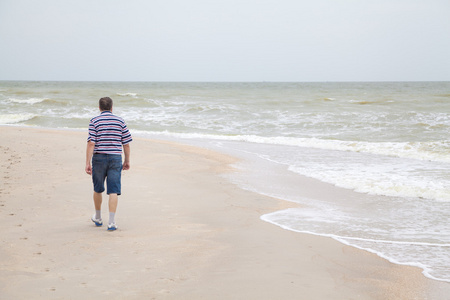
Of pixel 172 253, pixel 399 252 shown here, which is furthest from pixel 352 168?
pixel 172 253

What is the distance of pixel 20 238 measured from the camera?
4711 mm

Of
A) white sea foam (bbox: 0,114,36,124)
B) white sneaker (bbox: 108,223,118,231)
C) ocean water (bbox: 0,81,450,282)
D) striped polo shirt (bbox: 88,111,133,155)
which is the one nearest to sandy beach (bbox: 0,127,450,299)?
white sneaker (bbox: 108,223,118,231)

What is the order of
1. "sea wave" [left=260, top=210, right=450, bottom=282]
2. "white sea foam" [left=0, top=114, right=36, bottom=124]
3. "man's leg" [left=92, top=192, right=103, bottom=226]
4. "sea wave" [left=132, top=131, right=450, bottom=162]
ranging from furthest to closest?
"white sea foam" [left=0, top=114, right=36, bottom=124], "sea wave" [left=132, top=131, right=450, bottom=162], "man's leg" [left=92, top=192, right=103, bottom=226], "sea wave" [left=260, top=210, right=450, bottom=282]

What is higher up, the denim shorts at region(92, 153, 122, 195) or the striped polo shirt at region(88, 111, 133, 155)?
the striped polo shirt at region(88, 111, 133, 155)

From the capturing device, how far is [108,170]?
17.2 feet

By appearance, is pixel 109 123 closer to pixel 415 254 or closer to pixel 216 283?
pixel 216 283

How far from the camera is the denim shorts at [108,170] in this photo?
5.19 meters

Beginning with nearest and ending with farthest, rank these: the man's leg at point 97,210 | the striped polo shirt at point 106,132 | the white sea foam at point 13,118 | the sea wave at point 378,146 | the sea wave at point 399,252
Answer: the sea wave at point 399,252, the striped polo shirt at point 106,132, the man's leg at point 97,210, the sea wave at point 378,146, the white sea foam at point 13,118

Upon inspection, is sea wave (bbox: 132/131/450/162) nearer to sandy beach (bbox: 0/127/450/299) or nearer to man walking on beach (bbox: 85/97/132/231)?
sandy beach (bbox: 0/127/450/299)

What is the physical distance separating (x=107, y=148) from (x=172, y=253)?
1.52m

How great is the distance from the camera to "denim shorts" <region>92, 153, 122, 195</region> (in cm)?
519

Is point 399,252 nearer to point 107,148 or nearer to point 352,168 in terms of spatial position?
point 107,148

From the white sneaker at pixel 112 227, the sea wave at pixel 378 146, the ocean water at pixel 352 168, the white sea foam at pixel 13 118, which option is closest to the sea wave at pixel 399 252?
the ocean water at pixel 352 168

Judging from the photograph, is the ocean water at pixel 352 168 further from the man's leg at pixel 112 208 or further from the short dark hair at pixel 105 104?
the short dark hair at pixel 105 104
